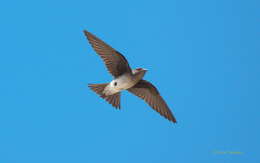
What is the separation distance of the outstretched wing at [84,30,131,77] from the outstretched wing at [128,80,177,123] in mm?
325

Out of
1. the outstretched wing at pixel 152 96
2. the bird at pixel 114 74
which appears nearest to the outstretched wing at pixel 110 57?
the bird at pixel 114 74

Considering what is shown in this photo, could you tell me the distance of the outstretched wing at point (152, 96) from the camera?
4672 millimetres

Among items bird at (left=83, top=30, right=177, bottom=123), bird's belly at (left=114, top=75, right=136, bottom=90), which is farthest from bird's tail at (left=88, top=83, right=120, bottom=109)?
bird's belly at (left=114, top=75, right=136, bottom=90)

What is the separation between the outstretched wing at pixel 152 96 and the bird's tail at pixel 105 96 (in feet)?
0.67

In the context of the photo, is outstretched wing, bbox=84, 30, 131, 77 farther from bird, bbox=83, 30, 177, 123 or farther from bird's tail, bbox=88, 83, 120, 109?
bird's tail, bbox=88, 83, 120, 109

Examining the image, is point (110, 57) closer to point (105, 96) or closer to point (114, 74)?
point (114, 74)

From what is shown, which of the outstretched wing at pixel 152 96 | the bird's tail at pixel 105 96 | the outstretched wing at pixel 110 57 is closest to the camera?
the outstretched wing at pixel 110 57

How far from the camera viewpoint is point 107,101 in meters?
4.51

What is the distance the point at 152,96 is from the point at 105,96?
53cm

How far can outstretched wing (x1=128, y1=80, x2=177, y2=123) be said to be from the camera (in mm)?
4672

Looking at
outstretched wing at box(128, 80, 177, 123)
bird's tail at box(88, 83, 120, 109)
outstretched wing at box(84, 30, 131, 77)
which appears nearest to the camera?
outstretched wing at box(84, 30, 131, 77)

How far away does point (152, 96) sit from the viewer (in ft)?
15.6

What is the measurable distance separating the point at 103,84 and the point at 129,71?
27 centimetres

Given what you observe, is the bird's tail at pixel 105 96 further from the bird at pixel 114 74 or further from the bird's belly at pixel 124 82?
the bird's belly at pixel 124 82
